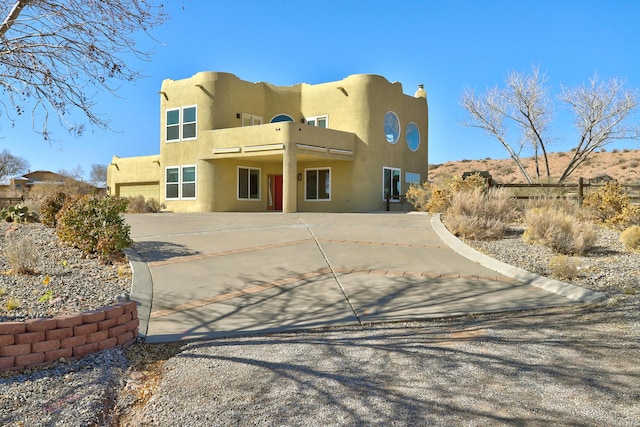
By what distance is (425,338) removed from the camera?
5391mm

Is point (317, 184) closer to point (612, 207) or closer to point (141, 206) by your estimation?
point (141, 206)

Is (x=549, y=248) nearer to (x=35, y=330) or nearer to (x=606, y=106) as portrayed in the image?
(x=35, y=330)

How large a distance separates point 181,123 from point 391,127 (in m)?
10.8

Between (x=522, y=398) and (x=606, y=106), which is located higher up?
(x=606, y=106)

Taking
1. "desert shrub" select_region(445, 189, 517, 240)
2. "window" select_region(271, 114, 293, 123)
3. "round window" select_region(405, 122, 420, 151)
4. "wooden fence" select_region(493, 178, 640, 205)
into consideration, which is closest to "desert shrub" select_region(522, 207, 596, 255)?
"desert shrub" select_region(445, 189, 517, 240)

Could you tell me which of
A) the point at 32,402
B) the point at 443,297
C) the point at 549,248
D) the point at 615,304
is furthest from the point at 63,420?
the point at 549,248

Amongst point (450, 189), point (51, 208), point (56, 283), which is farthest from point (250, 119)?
point (56, 283)

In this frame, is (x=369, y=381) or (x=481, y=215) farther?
(x=481, y=215)

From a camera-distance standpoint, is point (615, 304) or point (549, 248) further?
point (549, 248)

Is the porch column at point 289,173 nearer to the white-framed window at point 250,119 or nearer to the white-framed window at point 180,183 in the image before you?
the white-framed window at point 250,119

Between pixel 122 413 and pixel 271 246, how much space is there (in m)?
7.23

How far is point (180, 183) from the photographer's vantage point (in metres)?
25.8

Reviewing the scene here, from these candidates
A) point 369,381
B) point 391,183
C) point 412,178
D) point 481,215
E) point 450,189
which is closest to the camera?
point 369,381

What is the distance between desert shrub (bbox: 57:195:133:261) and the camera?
9.30m
